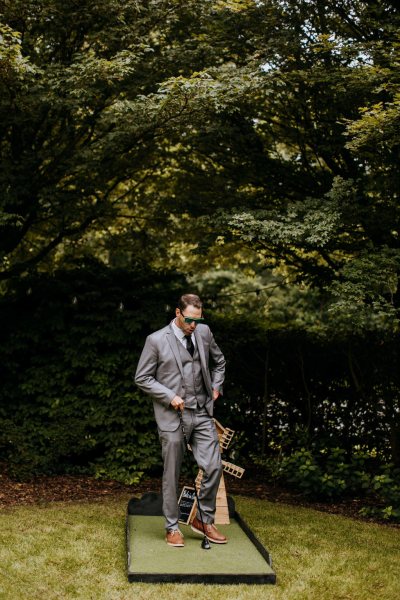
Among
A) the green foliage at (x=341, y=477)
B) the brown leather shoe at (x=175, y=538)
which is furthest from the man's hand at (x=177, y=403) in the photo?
the green foliage at (x=341, y=477)

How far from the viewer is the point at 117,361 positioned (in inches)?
370

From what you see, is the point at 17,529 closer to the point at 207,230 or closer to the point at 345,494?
the point at 345,494

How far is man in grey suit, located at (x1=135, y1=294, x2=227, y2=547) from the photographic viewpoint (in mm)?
5930

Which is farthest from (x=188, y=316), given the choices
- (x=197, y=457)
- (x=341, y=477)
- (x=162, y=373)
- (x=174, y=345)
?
(x=341, y=477)

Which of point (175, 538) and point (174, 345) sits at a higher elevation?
point (174, 345)

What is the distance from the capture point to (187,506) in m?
6.49

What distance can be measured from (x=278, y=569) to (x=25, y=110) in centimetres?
614

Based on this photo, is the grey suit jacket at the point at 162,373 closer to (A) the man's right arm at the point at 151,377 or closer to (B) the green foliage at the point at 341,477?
(A) the man's right arm at the point at 151,377

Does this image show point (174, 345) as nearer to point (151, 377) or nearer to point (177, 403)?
point (151, 377)

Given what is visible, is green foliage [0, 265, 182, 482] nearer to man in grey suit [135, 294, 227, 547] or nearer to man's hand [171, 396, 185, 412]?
man in grey suit [135, 294, 227, 547]

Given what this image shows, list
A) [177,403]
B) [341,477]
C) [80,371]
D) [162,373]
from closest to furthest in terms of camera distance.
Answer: [177,403] → [162,373] → [341,477] → [80,371]

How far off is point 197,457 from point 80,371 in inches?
154

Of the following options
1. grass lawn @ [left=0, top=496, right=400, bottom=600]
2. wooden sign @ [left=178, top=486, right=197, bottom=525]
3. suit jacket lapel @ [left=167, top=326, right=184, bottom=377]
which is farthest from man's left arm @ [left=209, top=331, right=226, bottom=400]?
grass lawn @ [left=0, top=496, right=400, bottom=600]

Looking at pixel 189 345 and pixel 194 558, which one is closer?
pixel 194 558
